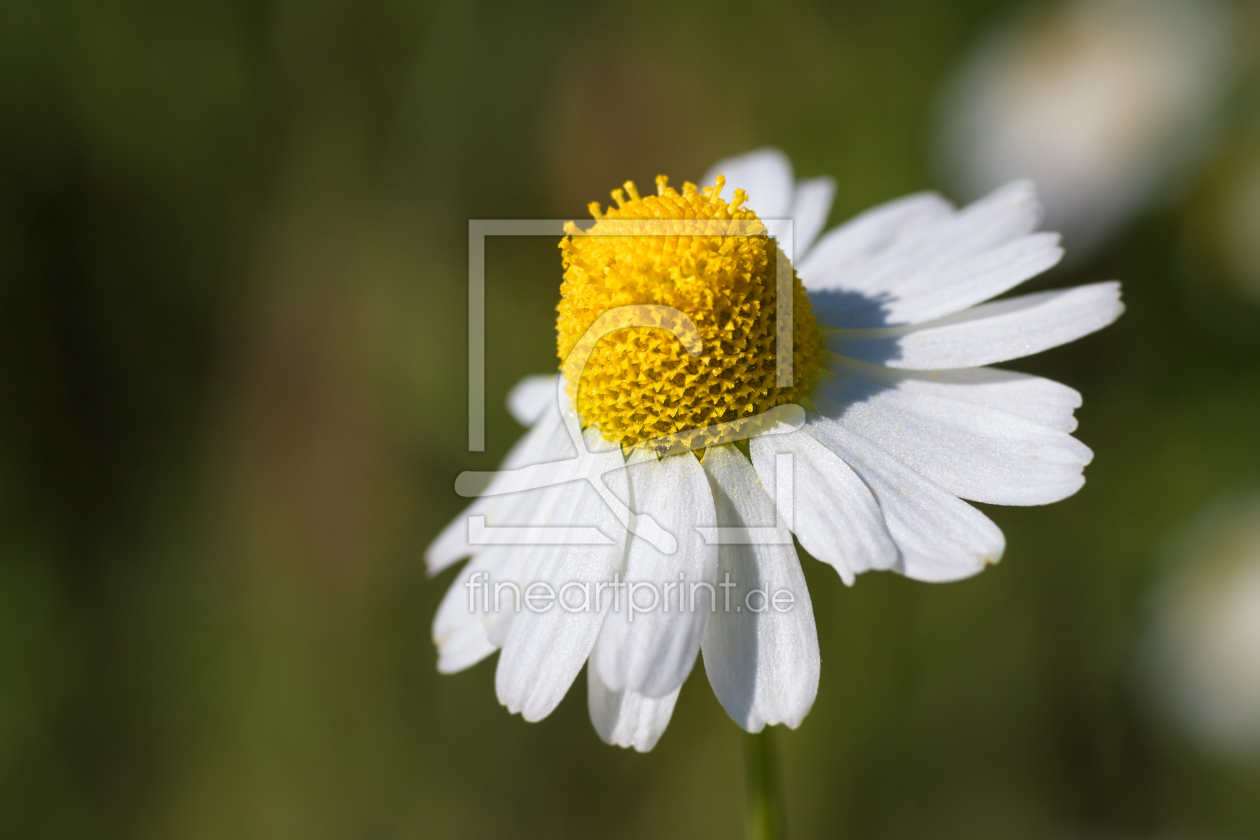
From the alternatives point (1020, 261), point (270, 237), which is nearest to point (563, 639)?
point (1020, 261)

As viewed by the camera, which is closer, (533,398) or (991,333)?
(991,333)

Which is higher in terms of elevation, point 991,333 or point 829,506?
point 991,333

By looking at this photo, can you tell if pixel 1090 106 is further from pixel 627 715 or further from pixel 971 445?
pixel 627 715

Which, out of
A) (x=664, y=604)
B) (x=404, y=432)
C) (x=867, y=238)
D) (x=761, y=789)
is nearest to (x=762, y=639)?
(x=664, y=604)

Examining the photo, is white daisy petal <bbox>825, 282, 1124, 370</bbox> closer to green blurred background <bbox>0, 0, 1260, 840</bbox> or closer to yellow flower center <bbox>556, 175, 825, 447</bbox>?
yellow flower center <bbox>556, 175, 825, 447</bbox>

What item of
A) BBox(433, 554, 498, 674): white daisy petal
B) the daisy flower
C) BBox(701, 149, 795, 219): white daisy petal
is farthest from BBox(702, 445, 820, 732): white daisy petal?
BBox(701, 149, 795, 219): white daisy petal

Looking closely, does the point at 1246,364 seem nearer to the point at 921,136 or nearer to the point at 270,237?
the point at 921,136

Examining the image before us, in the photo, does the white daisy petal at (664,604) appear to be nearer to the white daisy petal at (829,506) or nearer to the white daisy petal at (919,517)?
the white daisy petal at (829,506)

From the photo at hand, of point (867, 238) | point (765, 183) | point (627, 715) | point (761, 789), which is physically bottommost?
point (761, 789)
